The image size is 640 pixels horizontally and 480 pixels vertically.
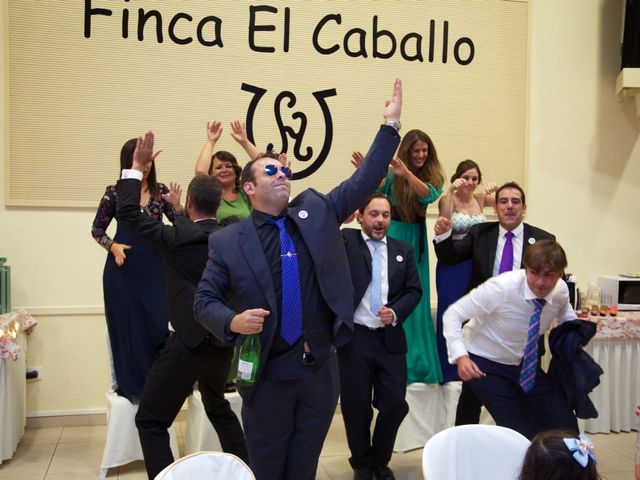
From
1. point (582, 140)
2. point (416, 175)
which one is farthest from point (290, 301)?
point (582, 140)

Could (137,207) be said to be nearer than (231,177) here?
Yes

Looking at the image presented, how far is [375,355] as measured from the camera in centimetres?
379

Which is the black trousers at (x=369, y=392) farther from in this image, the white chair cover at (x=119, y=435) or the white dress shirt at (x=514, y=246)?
the white chair cover at (x=119, y=435)

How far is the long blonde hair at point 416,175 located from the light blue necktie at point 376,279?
1.53 ft

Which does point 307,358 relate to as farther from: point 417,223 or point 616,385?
point 616,385

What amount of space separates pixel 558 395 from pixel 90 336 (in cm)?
319

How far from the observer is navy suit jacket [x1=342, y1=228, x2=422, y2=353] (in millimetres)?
3809

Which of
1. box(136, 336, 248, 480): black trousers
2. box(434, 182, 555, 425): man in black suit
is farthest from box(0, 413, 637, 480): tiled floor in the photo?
box(136, 336, 248, 480): black trousers

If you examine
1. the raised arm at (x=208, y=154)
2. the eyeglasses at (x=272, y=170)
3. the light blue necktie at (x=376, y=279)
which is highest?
the raised arm at (x=208, y=154)

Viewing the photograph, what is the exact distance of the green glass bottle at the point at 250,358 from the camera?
7.97ft

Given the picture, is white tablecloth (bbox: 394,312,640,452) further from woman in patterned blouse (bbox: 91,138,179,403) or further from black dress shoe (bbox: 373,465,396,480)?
woman in patterned blouse (bbox: 91,138,179,403)

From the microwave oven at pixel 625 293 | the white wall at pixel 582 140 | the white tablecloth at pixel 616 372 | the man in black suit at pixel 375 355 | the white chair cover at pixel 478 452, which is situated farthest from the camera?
the white wall at pixel 582 140

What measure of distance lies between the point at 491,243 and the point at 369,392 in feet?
3.55

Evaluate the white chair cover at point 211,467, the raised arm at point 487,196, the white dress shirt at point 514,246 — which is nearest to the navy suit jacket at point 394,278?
the white dress shirt at point 514,246
